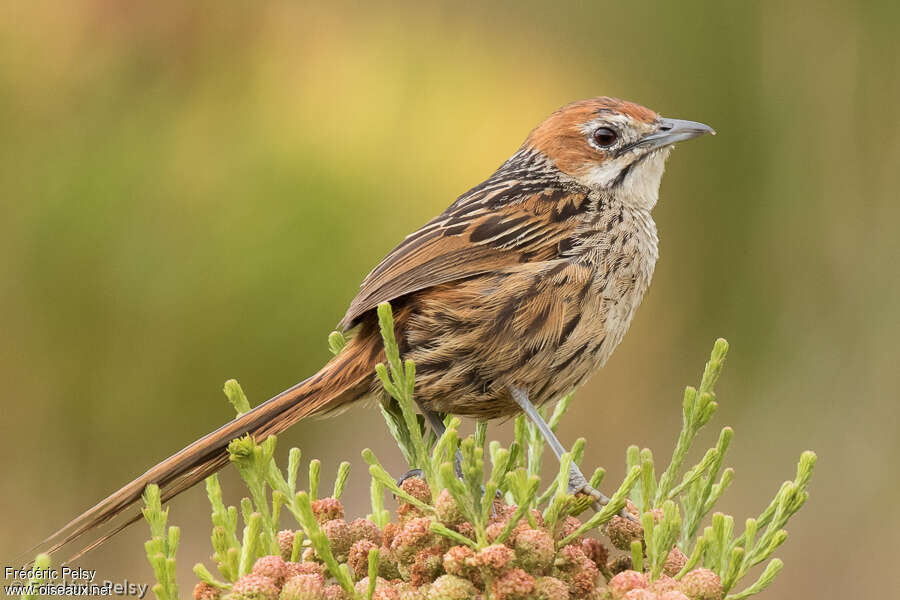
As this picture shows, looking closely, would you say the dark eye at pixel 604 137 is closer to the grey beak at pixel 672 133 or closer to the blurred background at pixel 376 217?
the grey beak at pixel 672 133

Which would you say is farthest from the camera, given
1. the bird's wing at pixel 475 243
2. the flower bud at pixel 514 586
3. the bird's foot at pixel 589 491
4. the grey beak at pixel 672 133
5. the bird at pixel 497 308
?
the grey beak at pixel 672 133

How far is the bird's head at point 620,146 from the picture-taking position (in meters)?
3.33

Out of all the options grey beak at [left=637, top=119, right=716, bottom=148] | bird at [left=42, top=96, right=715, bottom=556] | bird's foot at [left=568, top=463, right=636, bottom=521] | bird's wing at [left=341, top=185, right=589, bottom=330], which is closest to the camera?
bird's foot at [left=568, top=463, right=636, bottom=521]

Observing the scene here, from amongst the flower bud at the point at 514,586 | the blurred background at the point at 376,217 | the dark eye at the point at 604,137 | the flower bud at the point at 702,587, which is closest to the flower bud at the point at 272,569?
the flower bud at the point at 514,586

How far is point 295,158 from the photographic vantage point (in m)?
4.03

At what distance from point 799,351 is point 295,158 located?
280 cm

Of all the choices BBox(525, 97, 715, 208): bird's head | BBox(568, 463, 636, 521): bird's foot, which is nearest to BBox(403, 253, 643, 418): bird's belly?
BBox(568, 463, 636, 521): bird's foot

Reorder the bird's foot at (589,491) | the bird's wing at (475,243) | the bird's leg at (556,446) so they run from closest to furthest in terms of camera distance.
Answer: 1. the bird's foot at (589,491)
2. the bird's leg at (556,446)
3. the bird's wing at (475,243)

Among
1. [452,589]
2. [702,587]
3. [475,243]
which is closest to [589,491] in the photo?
[702,587]

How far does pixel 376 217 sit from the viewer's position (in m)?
4.07

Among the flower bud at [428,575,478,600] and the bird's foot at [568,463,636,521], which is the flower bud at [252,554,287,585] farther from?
the bird's foot at [568,463,636,521]

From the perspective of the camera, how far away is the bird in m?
2.59

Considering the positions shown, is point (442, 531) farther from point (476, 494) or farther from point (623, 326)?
point (623, 326)

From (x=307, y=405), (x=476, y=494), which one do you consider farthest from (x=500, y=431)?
(x=476, y=494)
